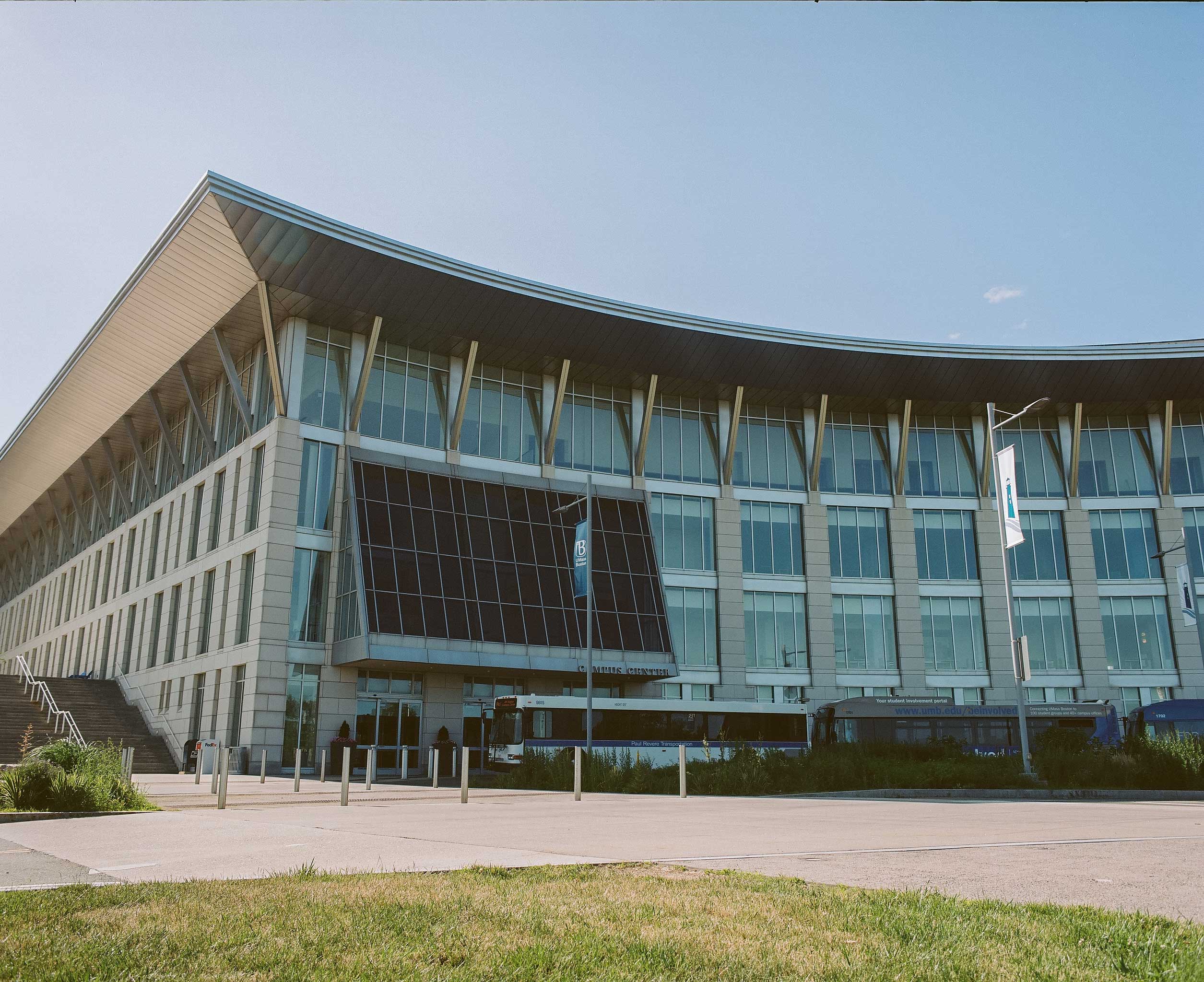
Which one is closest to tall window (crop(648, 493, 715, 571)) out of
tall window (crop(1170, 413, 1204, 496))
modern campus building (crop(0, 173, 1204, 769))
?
modern campus building (crop(0, 173, 1204, 769))

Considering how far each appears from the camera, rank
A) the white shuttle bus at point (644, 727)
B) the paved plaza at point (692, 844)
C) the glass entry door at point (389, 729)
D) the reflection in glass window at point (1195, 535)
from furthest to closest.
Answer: the reflection in glass window at point (1195, 535) → the glass entry door at point (389, 729) → the white shuttle bus at point (644, 727) → the paved plaza at point (692, 844)

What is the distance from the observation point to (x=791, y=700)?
4644cm

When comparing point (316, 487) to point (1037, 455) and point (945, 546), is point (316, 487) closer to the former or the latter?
point (945, 546)

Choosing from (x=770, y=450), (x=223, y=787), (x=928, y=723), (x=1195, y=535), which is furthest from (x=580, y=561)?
(x=1195, y=535)

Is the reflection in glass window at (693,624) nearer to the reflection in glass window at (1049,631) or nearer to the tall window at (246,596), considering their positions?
the reflection in glass window at (1049,631)

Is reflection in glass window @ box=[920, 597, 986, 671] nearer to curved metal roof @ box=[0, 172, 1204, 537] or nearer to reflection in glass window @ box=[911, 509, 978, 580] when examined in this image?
reflection in glass window @ box=[911, 509, 978, 580]

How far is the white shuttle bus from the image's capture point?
108ft

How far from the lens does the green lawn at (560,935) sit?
426 centimetres

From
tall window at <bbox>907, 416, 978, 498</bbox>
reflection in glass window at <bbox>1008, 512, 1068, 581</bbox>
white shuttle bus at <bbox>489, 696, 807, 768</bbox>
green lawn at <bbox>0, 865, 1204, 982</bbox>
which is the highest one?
tall window at <bbox>907, 416, 978, 498</bbox>

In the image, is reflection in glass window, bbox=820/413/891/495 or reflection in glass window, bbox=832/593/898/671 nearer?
reflection in glass window, bbox=832/593/898/671

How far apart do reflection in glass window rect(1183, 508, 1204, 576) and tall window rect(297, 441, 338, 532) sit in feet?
132

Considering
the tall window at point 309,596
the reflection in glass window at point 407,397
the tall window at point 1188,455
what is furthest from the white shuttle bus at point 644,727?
the tall window at point 1188,455

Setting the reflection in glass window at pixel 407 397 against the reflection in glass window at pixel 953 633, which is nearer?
the reflection in glass window at pixel 407 397

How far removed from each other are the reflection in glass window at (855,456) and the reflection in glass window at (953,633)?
6.17 meters
